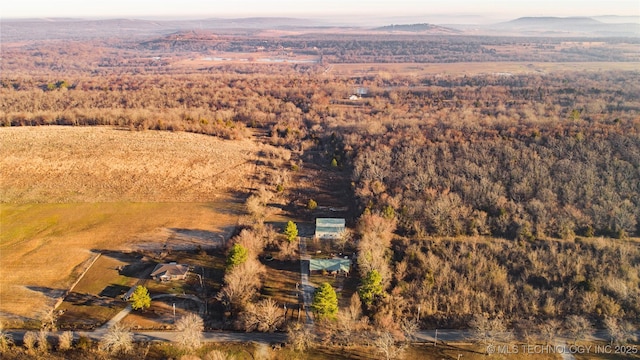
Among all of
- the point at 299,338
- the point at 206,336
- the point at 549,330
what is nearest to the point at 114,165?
the point at 206,336

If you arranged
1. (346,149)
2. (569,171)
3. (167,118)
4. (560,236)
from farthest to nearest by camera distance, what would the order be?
(167,118) < (346,149) < (569,171) < (560,236)

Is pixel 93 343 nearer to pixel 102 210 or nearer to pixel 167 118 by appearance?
pixel 102 210

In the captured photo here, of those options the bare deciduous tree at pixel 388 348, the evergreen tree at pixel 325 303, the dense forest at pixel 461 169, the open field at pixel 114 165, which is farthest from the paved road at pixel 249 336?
the open field at pixel 114 165

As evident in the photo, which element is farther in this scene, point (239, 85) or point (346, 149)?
point (239, 85)

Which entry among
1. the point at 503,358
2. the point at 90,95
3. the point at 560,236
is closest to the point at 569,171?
the point at 560,236

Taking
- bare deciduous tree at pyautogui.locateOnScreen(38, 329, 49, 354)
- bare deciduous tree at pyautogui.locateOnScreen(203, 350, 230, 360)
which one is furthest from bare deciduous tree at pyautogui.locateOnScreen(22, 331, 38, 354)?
bare deciduous tree at pyautogui.locateOnScreen(203, 350, 230, 360)

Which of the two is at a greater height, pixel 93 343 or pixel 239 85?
pixel 239 85

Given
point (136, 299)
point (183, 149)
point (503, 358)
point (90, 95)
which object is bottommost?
point (503, 358)

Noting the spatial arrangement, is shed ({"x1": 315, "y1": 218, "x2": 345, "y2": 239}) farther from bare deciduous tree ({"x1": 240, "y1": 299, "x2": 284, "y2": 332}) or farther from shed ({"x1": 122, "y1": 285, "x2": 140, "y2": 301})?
shed ({"x1": 122, "y1": 285, "x2": 140, "y2": 301})
